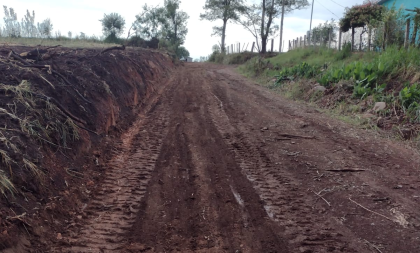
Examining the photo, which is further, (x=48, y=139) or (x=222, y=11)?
(x=222, y=11)

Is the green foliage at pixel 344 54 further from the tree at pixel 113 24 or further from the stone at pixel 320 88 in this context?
the tree at pixel 113 24

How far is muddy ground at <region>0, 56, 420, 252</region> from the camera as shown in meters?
3.82

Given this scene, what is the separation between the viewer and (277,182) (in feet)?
17.6

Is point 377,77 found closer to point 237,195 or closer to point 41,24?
point 237,195

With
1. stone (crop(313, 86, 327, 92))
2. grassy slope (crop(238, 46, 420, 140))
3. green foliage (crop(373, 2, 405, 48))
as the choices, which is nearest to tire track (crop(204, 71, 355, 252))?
grassy slope (crop(238, 46, 420, 140))

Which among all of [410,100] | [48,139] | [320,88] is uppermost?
[320,88]

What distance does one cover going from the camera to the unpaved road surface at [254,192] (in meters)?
3.84

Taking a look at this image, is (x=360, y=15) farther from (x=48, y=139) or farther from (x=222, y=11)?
(x=222, y=11)

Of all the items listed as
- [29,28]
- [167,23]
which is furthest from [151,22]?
[29,28]

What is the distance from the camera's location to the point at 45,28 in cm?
2088

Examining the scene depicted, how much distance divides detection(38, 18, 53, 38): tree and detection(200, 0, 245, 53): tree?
25.1 m

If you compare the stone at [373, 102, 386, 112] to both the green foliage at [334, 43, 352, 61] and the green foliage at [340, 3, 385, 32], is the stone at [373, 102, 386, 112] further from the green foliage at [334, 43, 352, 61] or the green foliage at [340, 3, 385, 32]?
the green foliage at [340, 3, 385, 32]

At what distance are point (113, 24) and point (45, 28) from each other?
16.2 meters

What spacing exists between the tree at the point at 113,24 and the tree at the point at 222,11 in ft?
45.4
